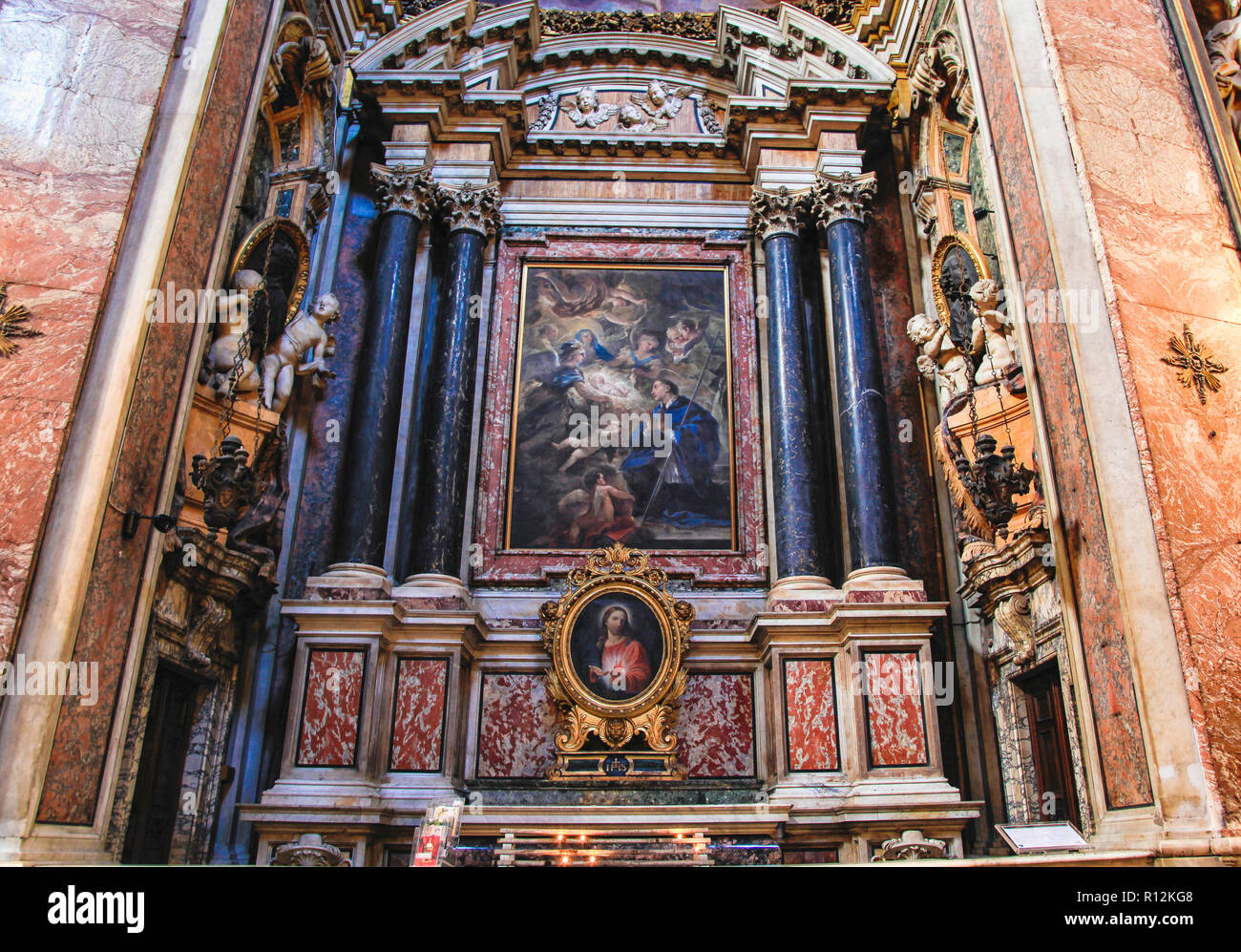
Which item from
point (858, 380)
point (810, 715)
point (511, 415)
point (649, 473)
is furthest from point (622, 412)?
point (810, 715)

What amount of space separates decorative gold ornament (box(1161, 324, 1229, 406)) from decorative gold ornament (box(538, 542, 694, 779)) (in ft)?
13.2

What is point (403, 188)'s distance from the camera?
31.0ft

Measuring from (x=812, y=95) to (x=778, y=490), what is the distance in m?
4.07

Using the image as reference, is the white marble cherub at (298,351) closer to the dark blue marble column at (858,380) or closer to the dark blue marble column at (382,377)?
the dark blue marble column at (382,377)

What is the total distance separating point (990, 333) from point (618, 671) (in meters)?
4.13

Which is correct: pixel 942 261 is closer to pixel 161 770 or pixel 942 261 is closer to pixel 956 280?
pixel 956 280

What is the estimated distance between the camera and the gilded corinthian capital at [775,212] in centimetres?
955

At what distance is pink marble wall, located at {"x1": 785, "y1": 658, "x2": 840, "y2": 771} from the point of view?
762cm

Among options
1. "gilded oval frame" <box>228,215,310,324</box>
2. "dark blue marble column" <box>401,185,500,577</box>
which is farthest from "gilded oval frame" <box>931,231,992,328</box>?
"gilded oval frame" <box>228,215,310,324</box>

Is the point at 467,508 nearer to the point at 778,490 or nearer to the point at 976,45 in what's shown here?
the point at 778,490

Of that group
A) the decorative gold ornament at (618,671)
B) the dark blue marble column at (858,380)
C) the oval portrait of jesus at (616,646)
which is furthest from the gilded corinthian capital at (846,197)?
the oval portrait of jesus at (616,646)
